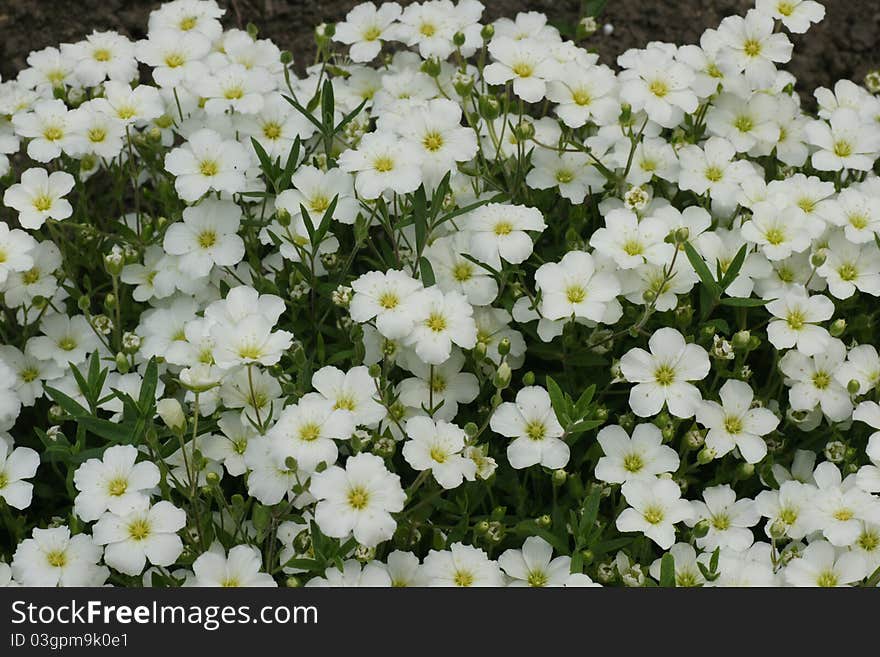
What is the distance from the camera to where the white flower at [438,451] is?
247 cm

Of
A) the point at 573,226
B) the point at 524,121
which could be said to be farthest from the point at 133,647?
the point at 524,121

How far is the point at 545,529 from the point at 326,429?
0.58 meters

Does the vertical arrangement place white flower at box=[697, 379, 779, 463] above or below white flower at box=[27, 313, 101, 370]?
below

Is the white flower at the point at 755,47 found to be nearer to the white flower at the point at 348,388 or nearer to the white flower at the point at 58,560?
the white flower at the point at 348,388

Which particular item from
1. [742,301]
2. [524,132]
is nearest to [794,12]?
[524,132]

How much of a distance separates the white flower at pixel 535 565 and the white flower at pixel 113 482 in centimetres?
82

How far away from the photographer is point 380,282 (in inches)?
105

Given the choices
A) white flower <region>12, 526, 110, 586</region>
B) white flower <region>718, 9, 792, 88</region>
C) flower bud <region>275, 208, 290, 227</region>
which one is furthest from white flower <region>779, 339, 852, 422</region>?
white flower <region>12, 526, 110, 586</region>

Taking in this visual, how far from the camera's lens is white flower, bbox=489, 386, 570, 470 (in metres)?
2.62

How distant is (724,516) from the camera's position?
2732 millimetres

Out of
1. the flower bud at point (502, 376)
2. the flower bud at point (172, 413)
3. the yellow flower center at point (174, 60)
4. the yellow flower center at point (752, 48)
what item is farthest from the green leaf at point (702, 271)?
the yellow flower center at point (174, 60)

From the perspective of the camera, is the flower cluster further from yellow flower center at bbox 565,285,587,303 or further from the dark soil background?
the dark soil background

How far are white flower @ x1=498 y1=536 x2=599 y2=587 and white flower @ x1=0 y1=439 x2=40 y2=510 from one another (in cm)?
110

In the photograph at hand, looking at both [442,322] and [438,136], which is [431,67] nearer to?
[438,136]
